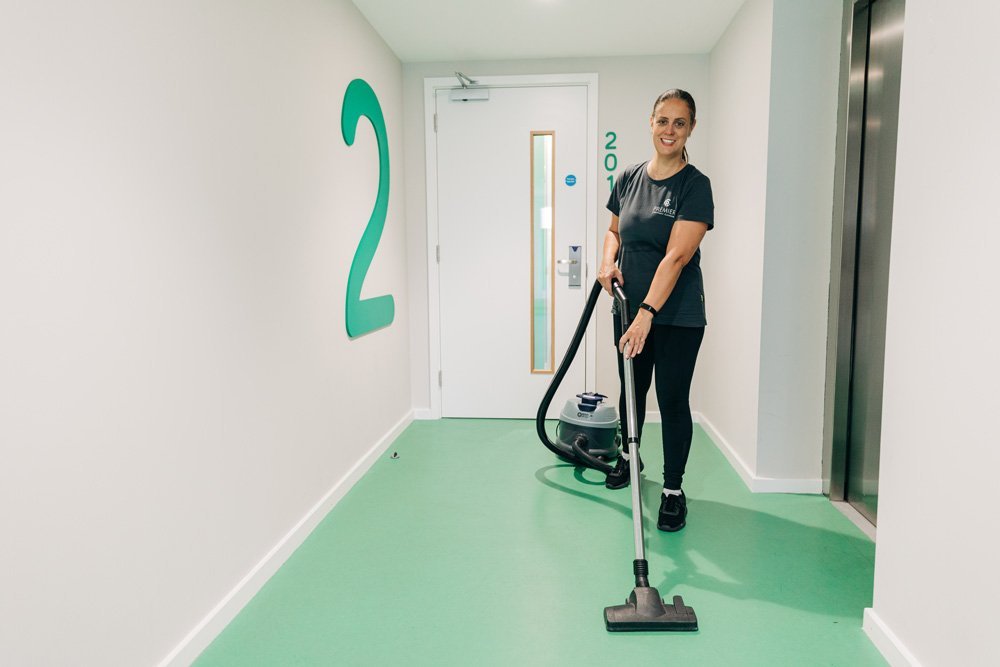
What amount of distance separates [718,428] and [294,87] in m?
2.63

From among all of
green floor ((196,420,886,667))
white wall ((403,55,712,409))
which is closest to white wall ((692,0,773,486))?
white wall ((403,55,712,409))

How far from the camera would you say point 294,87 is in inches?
91.8

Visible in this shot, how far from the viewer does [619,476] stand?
9.41ft

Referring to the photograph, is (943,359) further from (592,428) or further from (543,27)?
(543,27)

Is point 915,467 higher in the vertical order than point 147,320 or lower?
lower

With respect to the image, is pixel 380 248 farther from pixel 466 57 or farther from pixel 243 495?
pixel 243 495

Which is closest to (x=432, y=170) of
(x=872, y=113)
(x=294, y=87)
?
(x=294, y=87)

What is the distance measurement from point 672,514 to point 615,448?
2.52 ft

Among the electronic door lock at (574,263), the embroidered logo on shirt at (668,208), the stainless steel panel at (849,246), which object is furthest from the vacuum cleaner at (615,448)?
the electronic door lock at (574,263)

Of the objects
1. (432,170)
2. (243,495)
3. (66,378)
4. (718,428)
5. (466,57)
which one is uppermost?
(466,57)

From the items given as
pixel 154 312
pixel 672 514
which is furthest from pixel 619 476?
pixel 154 312

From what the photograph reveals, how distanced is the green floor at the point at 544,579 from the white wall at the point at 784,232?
0.27 m

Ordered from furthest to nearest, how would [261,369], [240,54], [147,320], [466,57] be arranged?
[466,57]
[261,369]
[240,54]
[147,320]

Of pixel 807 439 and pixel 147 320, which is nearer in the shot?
pixel 147 320
